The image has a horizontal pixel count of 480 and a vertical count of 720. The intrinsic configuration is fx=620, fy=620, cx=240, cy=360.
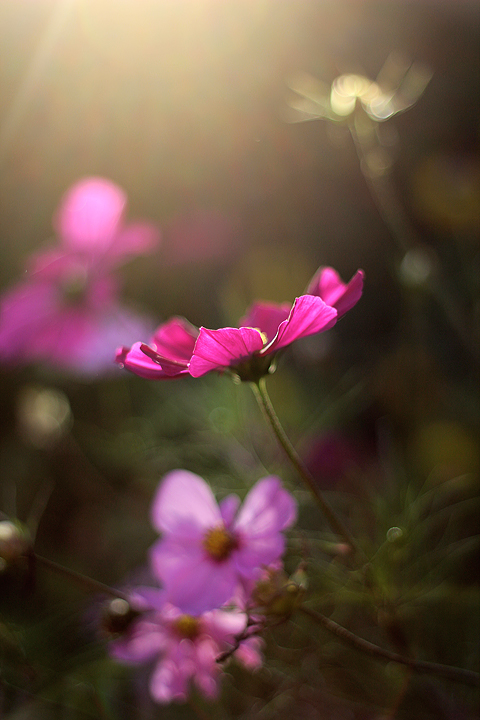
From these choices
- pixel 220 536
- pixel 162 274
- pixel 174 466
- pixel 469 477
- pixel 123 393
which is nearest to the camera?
pixel 220 536

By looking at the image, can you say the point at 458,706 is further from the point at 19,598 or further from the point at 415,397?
the point at 19,598

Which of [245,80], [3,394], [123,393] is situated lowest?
[3,394]

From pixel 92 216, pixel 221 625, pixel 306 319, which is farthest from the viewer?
pixel 92 216

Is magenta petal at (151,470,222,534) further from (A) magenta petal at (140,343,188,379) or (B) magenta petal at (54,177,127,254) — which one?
(B) magenta petal at (54,177,127,254)

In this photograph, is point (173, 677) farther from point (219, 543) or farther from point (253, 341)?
point (253, 341)

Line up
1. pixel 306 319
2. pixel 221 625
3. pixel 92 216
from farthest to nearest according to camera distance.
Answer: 1. pixel 92 216
2. pixel 221 625
3. pixel 306 319

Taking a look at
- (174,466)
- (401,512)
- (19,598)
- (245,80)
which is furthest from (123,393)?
(245,80)

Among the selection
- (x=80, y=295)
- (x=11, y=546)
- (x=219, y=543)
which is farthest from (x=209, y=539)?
(x=80, y=295)
